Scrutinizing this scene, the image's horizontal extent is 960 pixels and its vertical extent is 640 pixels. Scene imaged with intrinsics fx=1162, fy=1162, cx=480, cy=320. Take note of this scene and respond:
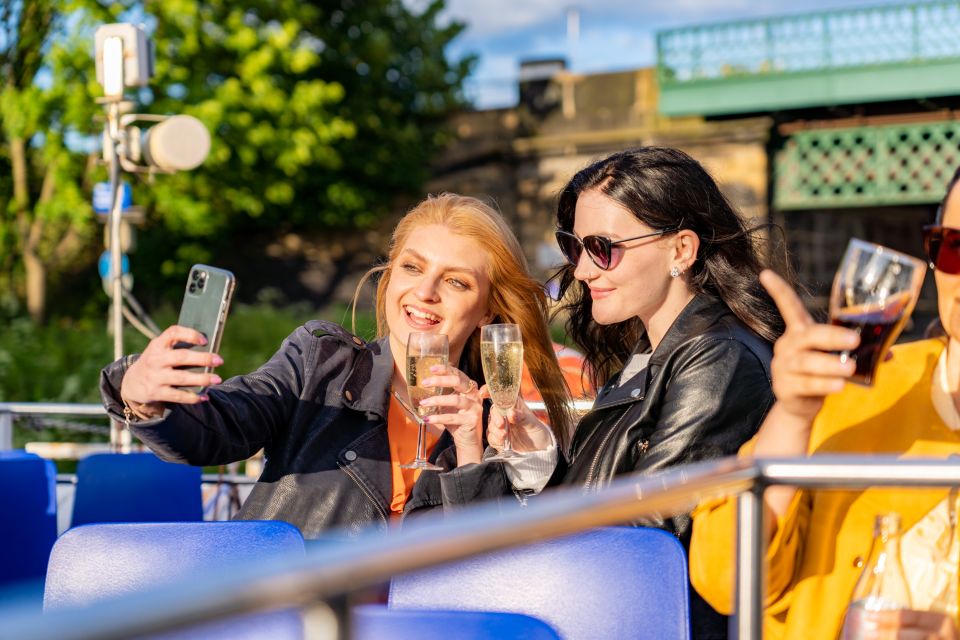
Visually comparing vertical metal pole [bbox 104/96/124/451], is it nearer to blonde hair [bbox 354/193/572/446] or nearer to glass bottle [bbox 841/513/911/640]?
blonde hair [bbox 354/193/572/446]

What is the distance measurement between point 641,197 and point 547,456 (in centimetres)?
73

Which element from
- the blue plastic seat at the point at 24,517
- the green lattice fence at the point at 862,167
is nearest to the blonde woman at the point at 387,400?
the blue plastic seat at the point at 24,517

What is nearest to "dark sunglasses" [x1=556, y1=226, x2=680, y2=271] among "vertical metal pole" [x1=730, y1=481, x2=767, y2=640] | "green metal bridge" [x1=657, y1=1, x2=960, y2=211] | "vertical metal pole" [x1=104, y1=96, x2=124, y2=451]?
"vertical metal pole" [x1=730, y1=481, x2=767, y2=640]

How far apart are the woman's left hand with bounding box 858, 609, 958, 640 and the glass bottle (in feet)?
0.04

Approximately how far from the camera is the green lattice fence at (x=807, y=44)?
56.3ft

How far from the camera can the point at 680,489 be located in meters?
1.24

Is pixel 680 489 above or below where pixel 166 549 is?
above

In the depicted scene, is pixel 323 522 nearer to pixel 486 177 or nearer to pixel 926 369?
pixel 926 369

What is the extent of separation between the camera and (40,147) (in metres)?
17.0

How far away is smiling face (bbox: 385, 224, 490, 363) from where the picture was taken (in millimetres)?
3135

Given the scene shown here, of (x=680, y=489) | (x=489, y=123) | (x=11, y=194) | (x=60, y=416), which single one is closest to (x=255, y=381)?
Answer: (x=680, y=489)

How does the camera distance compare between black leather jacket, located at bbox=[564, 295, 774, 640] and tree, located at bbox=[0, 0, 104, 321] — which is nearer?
black leather jacket, located at bbox=[564, 295, 774, 640]

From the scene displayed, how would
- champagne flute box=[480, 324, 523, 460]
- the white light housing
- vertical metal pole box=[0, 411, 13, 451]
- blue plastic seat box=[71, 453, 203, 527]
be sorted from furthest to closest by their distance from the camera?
the white light housing → vertical metal pole box=[0, 411, 13, 451] → blue plastic seat box=[71, 453, 203, 527] → champagne flute box=[480, 324, 523, 460]

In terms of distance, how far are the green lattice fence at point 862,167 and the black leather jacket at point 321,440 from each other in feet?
57.8
